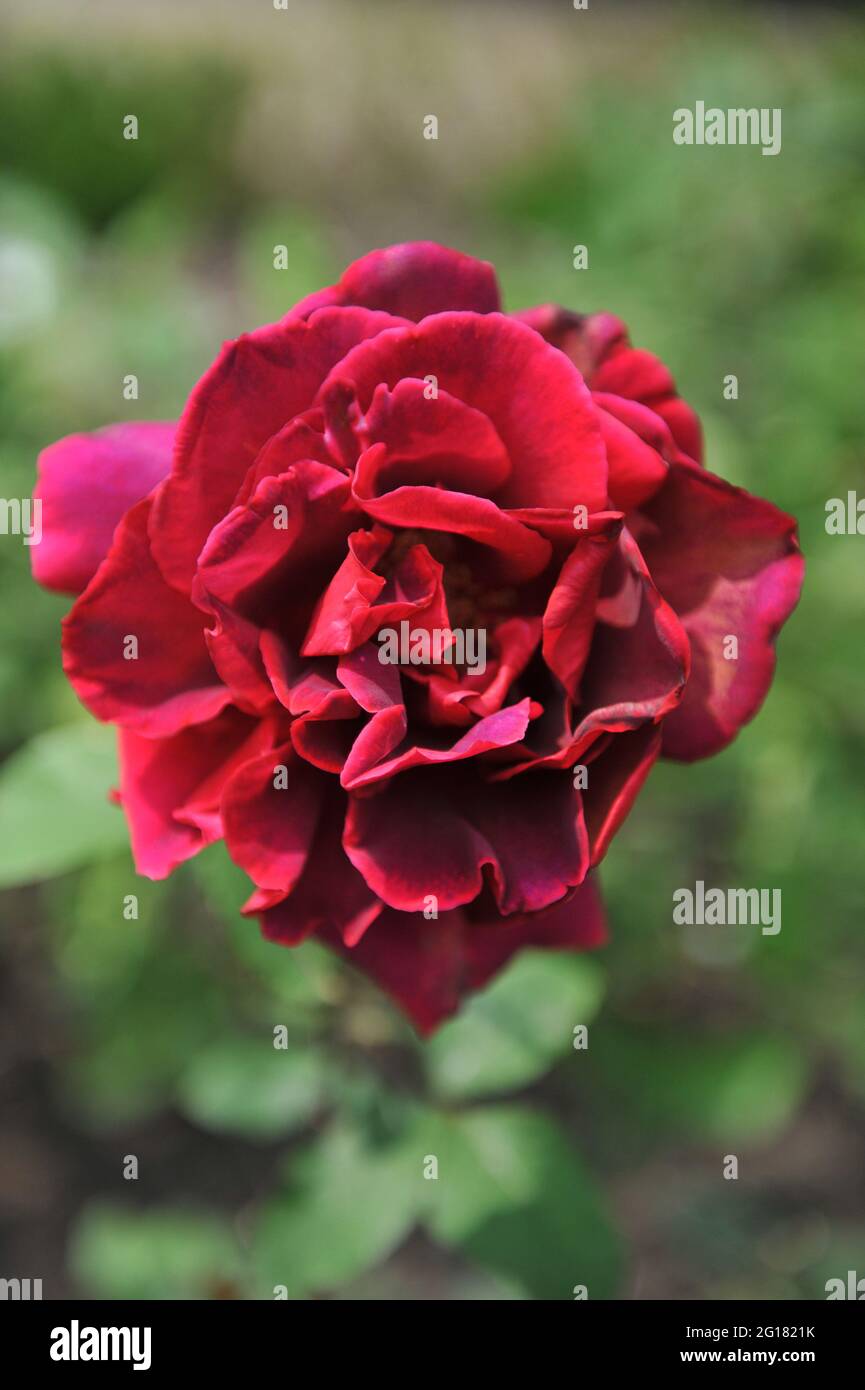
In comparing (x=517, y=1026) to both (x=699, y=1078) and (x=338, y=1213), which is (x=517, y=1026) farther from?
(x=699, y=1078)

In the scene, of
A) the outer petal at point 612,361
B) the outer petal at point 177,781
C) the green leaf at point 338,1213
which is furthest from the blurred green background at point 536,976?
the outer petal at point 612,361

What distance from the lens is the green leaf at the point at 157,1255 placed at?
171cm

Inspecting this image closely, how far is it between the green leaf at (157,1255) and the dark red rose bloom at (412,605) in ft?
3.36

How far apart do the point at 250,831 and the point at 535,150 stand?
4122mm

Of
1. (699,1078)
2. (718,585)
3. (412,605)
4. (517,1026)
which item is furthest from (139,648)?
(699,1078)

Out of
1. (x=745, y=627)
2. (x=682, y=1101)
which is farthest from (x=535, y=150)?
(x=745, y=627)

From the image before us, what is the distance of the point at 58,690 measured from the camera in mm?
1836

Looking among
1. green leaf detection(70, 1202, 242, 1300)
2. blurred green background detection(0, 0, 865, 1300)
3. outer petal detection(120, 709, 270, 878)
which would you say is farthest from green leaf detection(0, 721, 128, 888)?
green leaf detection(70, 1202, 242, 1300)

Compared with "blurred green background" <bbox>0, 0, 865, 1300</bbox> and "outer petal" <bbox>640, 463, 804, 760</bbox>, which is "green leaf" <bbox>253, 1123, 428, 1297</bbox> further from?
"outer petal" <bbox>640, 463, 804, 760</bbox>

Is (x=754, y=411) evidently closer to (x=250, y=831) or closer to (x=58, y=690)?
(x=58, y=690)

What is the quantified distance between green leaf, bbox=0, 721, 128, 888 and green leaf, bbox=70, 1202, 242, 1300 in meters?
0.86

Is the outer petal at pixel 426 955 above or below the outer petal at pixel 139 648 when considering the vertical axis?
below

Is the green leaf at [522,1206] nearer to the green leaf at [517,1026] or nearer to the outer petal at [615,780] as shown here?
the green leaf at [517,1026]

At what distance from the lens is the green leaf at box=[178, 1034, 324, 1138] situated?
149 centimetres
